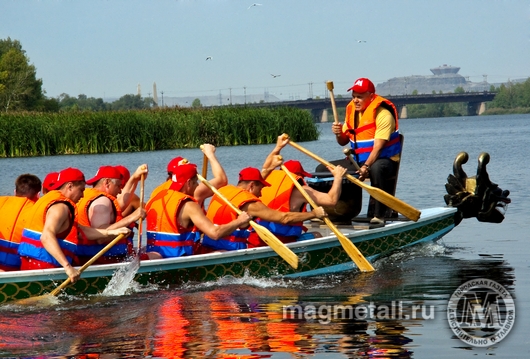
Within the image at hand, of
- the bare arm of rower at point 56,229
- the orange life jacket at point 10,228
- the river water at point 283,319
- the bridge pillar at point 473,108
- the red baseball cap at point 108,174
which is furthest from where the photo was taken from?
the bridge pillar at point 473,108

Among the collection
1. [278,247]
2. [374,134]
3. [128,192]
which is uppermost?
[374,134]

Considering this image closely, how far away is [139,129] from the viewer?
109ft

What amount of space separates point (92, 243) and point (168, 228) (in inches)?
30.6

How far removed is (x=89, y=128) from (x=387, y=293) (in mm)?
24386

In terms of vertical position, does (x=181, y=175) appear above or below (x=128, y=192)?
above

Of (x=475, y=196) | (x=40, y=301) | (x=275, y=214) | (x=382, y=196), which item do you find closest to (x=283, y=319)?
(x=275, y=214)

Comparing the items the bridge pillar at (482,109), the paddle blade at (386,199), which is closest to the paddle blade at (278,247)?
the paddle blade at (386,199)

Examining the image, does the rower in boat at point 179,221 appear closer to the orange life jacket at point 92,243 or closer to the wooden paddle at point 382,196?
the orange life jacket at point 92,243

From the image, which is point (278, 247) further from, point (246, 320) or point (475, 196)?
point (475, 196)

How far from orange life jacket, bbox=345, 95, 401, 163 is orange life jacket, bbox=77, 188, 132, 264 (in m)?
3.45

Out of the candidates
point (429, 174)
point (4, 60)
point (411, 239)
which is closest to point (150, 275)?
point (411, 239)

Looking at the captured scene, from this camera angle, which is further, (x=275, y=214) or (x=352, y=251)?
(x=352, y=251)

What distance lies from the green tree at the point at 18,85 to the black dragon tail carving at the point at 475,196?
59.8 metres

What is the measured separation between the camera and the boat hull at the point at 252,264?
826cm
